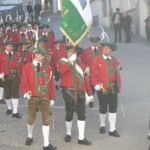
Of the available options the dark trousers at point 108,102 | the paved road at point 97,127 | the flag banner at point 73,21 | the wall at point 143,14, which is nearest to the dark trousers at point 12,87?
the paved road at point 97,127

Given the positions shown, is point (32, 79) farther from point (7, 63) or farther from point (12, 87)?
point (7, 63)

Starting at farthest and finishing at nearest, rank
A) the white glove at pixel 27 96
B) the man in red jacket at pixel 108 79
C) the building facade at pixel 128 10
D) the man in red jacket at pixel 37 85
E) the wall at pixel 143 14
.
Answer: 1. the building facade at pixel 128 10
2. the wall at pixel 143 14
3. the man in red jacket at pixel 108 79
4. the man in red jacket at pixel 37 85
5. the white glove at pixel 27 96

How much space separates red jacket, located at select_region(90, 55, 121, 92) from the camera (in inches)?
359

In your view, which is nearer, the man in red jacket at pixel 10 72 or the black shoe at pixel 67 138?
the black shoe at pixel 67 138

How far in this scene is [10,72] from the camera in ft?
35.2

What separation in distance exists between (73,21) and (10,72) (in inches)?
106

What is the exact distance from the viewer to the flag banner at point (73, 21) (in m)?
8.62

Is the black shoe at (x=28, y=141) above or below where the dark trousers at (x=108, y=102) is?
below

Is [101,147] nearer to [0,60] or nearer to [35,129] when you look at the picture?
[35,129]

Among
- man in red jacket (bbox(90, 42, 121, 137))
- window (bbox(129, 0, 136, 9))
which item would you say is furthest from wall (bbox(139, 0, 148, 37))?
man in red jacket (bbox(90, 42, 121, 137))

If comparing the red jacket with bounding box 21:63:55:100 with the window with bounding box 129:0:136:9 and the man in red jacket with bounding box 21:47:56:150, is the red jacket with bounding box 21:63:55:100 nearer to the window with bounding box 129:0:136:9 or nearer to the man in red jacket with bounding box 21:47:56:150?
the man in red jacket with bounding box 21:47:56:150

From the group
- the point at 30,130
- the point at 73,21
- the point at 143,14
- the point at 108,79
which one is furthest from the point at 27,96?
the point at 143,14

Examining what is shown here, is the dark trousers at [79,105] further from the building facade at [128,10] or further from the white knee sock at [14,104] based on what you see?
the building facade at [128,10]

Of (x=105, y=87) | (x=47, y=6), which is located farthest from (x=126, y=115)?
(x=47, y=6)
